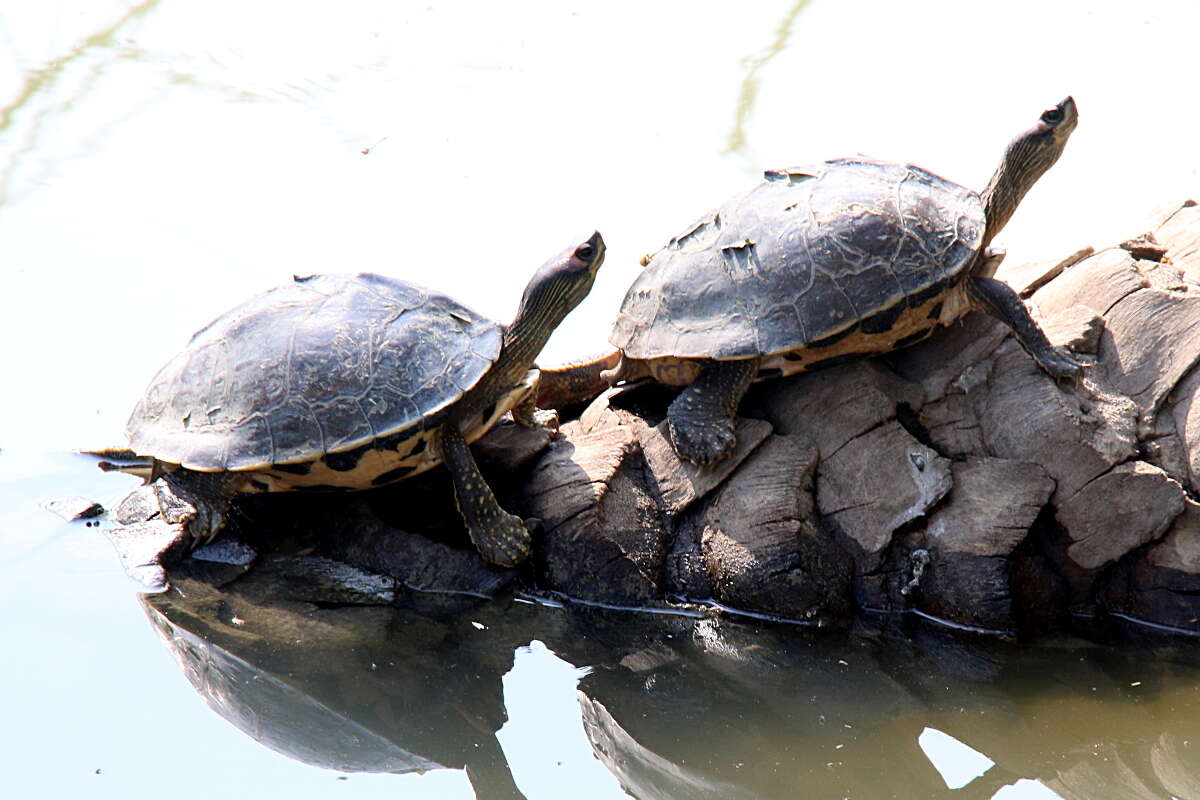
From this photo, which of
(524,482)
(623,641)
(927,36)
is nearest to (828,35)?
(927,36)

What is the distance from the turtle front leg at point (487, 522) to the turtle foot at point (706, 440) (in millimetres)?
711

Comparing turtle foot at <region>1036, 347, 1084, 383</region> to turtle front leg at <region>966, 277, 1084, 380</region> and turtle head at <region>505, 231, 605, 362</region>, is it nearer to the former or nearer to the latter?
turtle front leg at <region>966, 277, 1084, 380</region>

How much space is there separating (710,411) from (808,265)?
0.68 meters

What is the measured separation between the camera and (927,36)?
8.84 meters

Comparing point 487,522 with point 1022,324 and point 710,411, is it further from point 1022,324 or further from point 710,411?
point 1022,324

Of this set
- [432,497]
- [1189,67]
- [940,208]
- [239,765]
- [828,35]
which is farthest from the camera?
[828,35]

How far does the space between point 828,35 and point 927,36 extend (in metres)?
0.81

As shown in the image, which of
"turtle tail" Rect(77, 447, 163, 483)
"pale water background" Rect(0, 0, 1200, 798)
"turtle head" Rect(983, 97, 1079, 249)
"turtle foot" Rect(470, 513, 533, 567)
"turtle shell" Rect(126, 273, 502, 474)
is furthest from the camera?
"pale water background" Rect(0, 0, 1200, 798)

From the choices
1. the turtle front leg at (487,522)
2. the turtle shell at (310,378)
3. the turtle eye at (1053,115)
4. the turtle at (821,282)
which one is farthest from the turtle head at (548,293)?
the turtle eye at (1053,115)

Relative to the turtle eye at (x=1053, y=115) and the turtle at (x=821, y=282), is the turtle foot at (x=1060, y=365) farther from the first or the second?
the turtle eye at (x=1053, y=115)

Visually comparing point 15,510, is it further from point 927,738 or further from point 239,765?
point 927,738

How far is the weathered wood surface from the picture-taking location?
12.9ft

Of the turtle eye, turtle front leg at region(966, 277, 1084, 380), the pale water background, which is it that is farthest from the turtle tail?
the turtle eye

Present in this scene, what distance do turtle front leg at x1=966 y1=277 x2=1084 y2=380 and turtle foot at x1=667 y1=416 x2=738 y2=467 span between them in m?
1.10
